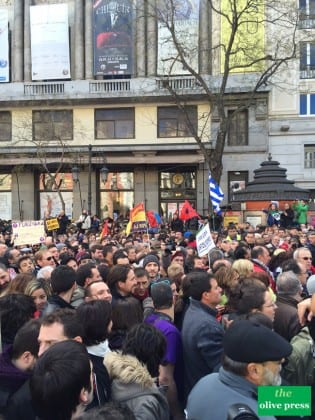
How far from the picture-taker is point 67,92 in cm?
3130

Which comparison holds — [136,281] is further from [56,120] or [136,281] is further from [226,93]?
[56,120]

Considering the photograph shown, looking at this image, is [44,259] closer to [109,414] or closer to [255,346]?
[255,346]

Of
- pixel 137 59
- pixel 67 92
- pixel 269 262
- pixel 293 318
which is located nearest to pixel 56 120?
pixel 67 92

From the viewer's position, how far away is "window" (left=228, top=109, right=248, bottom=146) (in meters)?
30.8

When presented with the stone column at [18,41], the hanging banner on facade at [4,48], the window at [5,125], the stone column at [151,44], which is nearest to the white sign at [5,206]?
the window at [5,125]

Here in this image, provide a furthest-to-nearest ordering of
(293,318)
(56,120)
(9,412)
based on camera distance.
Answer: (56,120), (293,318), (9,412)

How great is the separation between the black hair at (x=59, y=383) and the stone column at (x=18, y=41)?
1277 inches

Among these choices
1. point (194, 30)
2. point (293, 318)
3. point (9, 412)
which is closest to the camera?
point (9, 412)

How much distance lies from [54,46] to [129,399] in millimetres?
31485

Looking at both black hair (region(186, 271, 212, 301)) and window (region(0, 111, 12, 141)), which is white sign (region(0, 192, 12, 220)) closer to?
window (region(0, 111, 12, 141))

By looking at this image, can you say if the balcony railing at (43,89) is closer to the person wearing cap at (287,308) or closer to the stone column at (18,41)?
the stone column at (18,41)

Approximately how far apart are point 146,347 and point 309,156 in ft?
94.2

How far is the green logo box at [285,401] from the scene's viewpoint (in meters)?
2.00

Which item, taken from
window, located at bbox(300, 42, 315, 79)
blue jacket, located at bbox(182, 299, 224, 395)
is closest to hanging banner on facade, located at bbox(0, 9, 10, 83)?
window, located at bbox(300, 42, 315, 79)
